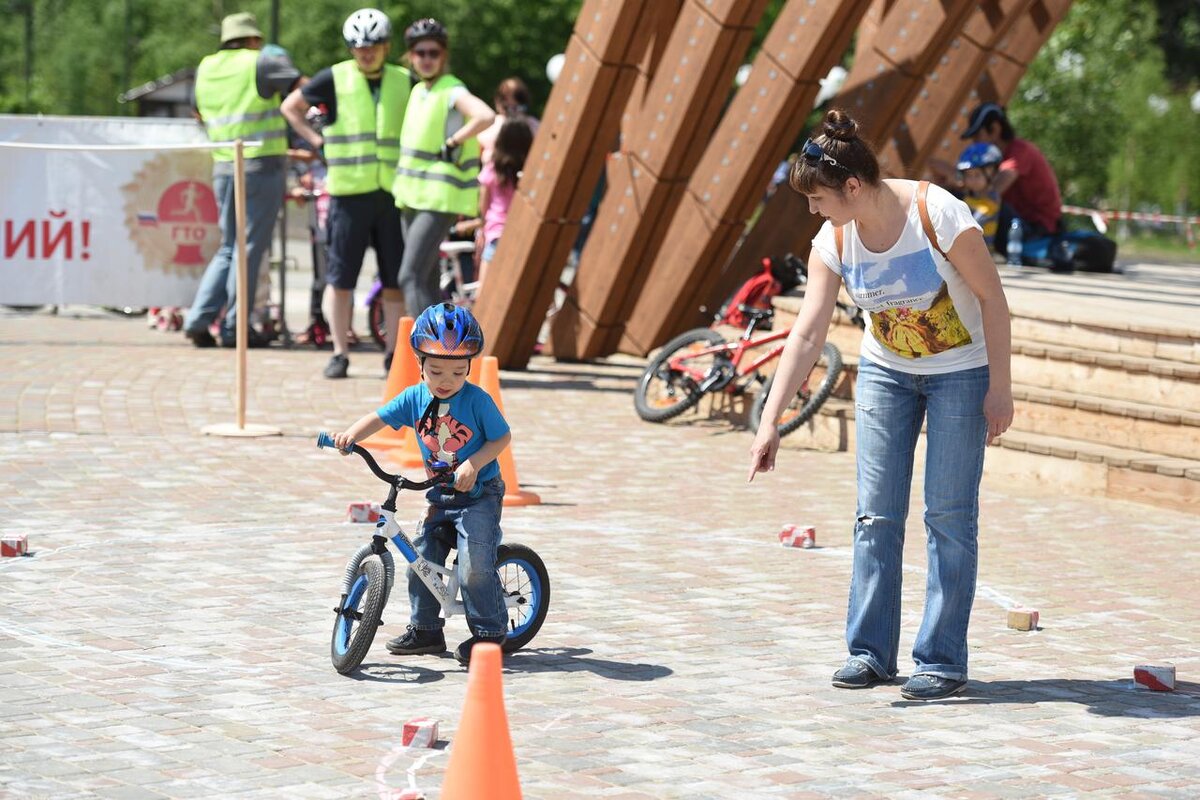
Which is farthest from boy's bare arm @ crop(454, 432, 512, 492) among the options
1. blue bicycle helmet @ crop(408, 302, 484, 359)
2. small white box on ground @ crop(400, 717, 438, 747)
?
small white box on ground @ crop(400, 717, 438, 747)

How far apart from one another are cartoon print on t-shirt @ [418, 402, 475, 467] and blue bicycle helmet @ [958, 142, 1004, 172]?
34.9 feet

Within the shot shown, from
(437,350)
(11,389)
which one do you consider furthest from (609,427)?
(437,350)

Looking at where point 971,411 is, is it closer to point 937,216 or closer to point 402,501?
point 937,216

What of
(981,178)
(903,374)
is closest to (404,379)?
(903,374)

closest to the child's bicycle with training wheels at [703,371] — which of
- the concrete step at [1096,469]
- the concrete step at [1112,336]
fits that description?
the concrete step at [1112,336]

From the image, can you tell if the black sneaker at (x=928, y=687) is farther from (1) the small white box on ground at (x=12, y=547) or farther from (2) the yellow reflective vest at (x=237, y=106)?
(2) the yellow reflective vest at (x=237, y=106)

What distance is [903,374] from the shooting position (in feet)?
20.3

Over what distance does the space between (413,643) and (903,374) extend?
1872 mm

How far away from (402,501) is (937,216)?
414cm

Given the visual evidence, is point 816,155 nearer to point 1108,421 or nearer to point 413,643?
point 413,643

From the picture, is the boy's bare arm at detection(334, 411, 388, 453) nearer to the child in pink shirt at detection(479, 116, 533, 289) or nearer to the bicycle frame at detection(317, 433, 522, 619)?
the bicycle frame at detection(317, 433, 522, 619)

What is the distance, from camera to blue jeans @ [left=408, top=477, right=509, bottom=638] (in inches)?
251

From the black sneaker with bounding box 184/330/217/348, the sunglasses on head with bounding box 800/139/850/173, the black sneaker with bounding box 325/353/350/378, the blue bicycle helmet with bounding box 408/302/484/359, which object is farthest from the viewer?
the black sneaker with bounding box 184/330/217/348

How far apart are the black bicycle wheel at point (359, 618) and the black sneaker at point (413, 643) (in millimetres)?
228
